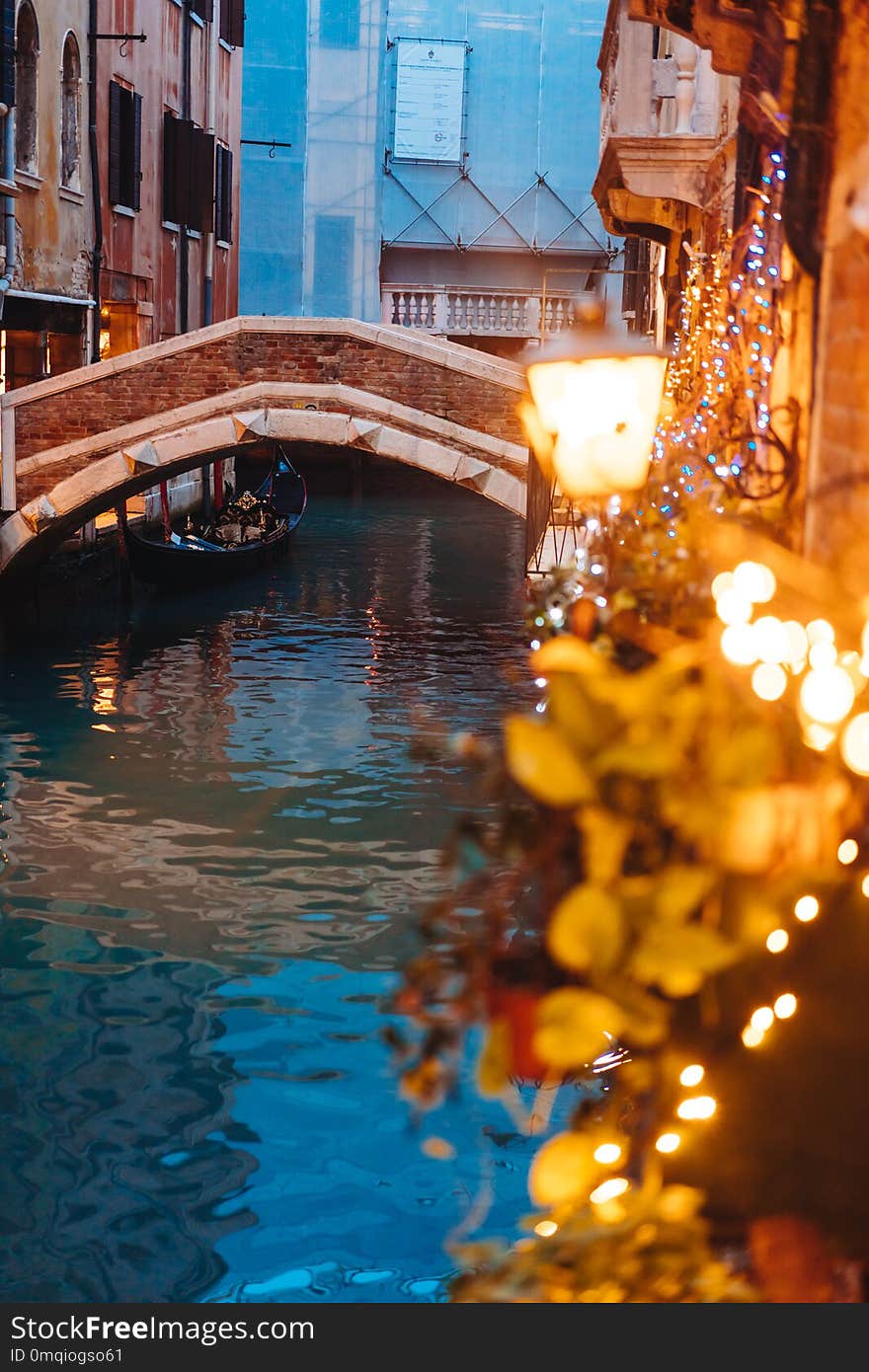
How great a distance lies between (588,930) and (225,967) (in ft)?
13.8

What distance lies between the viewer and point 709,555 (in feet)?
8.63

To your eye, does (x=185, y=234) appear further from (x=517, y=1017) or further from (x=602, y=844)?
(x=602, y=844)

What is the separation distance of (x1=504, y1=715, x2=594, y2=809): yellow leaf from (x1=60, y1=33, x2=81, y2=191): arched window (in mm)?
11203

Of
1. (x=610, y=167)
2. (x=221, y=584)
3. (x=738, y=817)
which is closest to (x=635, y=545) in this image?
(x=738, y=817)

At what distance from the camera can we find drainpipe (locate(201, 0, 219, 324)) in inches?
611

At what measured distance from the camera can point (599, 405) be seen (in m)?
2.82

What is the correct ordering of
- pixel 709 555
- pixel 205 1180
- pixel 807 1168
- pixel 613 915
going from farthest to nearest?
pixel 205 1180 → pixel 709 555 → pixel 807 1168 → pixel 613 915

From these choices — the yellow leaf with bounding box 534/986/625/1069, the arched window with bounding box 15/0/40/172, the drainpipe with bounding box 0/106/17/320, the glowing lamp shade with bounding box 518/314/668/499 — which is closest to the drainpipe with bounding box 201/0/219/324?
the arched window with bounding box 15/0/40/172

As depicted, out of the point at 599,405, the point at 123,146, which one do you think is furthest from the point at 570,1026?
the point at 123,146

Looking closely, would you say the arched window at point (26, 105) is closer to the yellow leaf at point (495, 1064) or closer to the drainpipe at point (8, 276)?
the drainpipe at point (8, 276)

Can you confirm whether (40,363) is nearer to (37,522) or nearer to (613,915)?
(37,522)

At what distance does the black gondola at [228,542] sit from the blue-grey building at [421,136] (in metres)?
4.89

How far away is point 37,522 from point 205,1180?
23.9ft

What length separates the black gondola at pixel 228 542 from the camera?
12.8m
